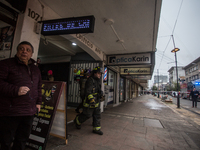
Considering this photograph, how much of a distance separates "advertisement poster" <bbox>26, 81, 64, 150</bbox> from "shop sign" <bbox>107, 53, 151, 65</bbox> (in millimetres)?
4303

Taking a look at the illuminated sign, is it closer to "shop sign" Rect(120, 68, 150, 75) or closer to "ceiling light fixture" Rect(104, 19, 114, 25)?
"ceiling light fixture" Rect(104, 19, 114, 25)

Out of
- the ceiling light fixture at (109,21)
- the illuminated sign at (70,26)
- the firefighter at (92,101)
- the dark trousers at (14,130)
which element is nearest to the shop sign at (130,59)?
the ceiling light fixture at (109,21)

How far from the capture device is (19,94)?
132 cm

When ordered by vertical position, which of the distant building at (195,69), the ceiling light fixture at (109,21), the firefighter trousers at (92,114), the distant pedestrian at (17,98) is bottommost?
the firefighter trousers at (92,114)

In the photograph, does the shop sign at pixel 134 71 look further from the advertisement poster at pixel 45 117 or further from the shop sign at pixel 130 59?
the advertisement poster at pixel 45 117

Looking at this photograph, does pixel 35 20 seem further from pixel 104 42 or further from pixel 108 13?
pixel 104 42

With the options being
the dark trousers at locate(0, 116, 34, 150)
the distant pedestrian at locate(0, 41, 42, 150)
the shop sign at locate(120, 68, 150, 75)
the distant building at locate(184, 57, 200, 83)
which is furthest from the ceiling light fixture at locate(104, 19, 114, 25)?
the distant building at locate(184, 57, 200, 83)

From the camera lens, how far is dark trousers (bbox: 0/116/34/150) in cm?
137

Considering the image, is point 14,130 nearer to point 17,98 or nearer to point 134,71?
point 17,98

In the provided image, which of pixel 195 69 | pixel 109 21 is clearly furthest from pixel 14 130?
pixel 195 69

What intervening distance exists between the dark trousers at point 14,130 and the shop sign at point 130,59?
5.17 metres

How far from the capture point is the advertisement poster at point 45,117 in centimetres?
206

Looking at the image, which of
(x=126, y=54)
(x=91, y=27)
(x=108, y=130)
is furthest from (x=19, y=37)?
(x=126, y=54)

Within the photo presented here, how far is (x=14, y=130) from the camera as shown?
1451mm
